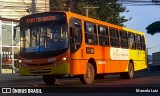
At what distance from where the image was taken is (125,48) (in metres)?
26.7

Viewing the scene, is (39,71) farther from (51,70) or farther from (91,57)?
(91,57)

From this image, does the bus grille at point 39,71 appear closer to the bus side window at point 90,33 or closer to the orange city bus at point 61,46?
the orange city bus at point 61,46

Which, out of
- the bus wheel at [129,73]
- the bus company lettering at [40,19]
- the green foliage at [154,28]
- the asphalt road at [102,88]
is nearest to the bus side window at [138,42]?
the bus wheel at [129,73]

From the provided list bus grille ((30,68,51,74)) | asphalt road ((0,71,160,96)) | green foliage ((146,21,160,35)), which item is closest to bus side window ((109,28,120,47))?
asphalt road ((0,71,160,96))

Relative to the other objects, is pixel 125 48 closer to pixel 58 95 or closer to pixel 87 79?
pixel 87 79

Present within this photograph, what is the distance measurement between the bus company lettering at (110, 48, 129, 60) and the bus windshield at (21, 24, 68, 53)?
5.21 meters

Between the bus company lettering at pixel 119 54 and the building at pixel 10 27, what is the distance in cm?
1841

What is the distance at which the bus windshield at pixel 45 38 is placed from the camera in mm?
19625

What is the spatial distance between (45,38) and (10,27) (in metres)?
26.1

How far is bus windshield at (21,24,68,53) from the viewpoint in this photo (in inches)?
773

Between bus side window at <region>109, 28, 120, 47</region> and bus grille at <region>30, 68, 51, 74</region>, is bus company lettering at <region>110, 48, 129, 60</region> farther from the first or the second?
bus grille at <region>30, 68, 51, 74</region>

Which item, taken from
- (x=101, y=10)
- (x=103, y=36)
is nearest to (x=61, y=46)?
(x=103, y=36)

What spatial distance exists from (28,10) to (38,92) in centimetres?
3224

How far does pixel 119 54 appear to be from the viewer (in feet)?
83.6
